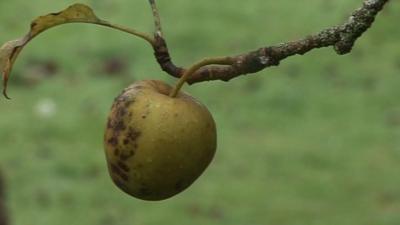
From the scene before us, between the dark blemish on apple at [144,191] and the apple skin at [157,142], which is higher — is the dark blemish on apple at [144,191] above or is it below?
below

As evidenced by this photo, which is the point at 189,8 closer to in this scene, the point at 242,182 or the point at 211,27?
the point at 211,27

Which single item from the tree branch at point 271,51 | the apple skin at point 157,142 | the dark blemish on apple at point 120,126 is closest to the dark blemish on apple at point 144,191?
the apple skin at point 157,142

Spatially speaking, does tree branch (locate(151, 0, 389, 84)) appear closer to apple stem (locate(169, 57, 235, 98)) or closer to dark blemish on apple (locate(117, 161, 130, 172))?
apple stem (locate(169, 57, 235, 98))

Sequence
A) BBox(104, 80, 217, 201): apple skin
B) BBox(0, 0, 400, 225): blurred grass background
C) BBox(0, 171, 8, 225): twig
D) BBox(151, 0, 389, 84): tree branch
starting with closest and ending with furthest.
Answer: BBox(151, 0, 389, 84): tree branch → BBox(104, 80, 217, 201): apple skin → BBox(0, 171, 8, 225): twig → BBox(0, 0, 400, 225): blurred grass background

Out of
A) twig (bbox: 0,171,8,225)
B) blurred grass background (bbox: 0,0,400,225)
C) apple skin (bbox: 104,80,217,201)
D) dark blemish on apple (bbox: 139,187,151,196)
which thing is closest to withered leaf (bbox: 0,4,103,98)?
apple skin (bbox: 104,80,217,201)

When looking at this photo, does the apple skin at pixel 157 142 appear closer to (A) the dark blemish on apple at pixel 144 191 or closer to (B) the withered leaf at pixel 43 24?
(A) the dark blemish on apple at pixel 144 191

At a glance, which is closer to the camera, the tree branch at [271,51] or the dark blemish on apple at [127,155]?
Answer: the tree branch at [271,51]
